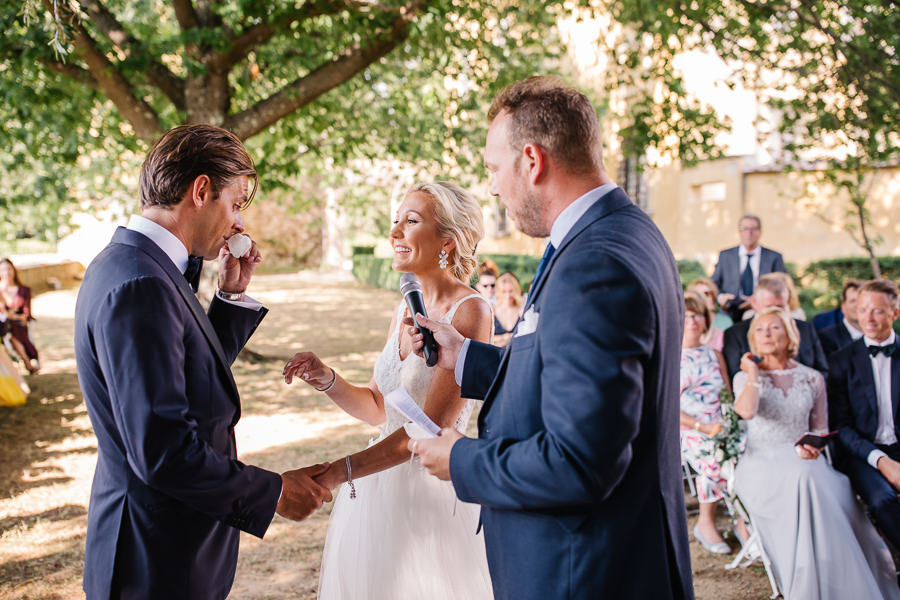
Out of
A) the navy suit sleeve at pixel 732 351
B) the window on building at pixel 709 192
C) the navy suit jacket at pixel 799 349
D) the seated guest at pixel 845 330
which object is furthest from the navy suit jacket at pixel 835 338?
the window on building at pixel 709 192

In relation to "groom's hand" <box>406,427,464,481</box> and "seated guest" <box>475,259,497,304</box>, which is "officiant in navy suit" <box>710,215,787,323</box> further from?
"groom's hand" <box>406,427,464,481</box>

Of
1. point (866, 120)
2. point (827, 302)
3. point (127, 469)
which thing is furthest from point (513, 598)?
point (827, 302)

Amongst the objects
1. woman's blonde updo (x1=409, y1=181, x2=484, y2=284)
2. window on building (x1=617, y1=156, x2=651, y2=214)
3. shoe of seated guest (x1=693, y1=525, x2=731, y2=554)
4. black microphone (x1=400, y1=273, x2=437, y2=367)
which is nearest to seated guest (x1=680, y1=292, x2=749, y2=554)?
shoe of seated guest (x1=693, y1=525, x2=731, y2=554)

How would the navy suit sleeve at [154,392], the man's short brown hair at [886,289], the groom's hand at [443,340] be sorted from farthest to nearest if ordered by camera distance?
the man's short brown hair at [886,289]
the groom's hand at [443,340]
the navy suit sleeve at [154,392]

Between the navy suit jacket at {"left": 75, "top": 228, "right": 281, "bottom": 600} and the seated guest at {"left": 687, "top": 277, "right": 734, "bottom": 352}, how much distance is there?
4.47m

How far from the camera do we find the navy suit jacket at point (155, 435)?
1.88 m

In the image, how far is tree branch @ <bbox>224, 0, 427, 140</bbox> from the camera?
955 cm

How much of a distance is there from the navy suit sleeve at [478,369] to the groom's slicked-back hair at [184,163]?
930 millimetres

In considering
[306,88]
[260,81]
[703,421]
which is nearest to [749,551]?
[703,421]

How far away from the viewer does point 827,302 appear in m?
12.5

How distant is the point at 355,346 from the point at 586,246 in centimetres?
1273

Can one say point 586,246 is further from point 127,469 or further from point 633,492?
point 127,469

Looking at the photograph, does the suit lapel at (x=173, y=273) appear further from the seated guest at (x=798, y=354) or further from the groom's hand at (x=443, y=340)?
the seated guest at (x=798, y=354)

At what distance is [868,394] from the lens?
181 inches
